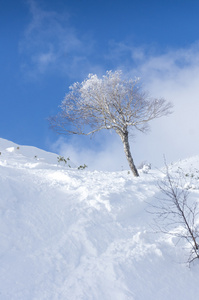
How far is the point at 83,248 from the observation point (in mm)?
4570

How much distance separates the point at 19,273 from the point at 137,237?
2.55 meters

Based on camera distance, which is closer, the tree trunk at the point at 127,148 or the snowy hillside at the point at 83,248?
the snowy hillside at the point at 83,248

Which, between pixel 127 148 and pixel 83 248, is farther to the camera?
pixel 127 148

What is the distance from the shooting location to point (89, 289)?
142 inches

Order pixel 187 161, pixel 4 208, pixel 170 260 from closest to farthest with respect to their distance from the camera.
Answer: pixel 170 260 → pixel 4 208 → pixel 187 161

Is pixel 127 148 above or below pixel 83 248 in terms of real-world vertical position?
above

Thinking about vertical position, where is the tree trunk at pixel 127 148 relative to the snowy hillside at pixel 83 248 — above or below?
above

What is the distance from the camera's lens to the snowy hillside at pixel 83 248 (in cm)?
366

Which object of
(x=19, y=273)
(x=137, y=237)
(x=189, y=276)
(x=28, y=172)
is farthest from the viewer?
(x=28, y=172)

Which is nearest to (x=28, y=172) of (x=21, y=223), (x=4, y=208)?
(x=4, y=208)

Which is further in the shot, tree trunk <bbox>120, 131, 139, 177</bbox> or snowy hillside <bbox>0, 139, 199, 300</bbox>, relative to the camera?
tree trunk <bbox>120, 131, 139, 177</bbox>

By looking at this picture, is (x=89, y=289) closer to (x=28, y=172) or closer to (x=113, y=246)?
(x=113, y=246)

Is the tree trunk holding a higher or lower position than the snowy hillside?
higher

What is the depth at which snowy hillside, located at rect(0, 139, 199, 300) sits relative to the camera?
12.0 ft
